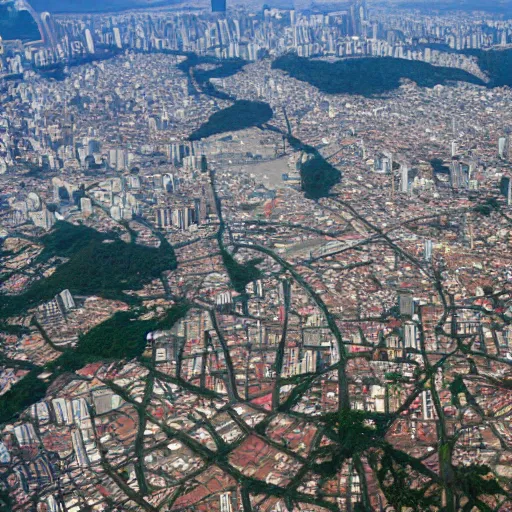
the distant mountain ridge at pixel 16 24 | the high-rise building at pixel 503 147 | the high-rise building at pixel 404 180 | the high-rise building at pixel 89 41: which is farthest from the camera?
the distant mountain ridge at pixel 16 24

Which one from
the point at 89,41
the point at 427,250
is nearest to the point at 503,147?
the point at 427,250

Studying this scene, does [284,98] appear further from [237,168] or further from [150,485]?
[150,485]

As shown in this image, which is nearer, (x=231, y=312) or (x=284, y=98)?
(x=231, y=312)

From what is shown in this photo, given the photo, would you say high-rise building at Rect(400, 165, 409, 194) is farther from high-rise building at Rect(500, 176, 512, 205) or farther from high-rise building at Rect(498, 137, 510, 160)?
high-rise building at Rect(498, 137, 510, 160)

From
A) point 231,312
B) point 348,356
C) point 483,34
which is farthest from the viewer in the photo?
point 483,34

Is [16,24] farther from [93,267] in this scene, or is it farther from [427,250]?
[427,250]

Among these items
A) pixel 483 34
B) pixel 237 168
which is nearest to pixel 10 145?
pixel 237 168

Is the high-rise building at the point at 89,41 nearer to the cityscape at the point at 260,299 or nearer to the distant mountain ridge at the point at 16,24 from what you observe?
the distant mountain ridge at the point at 16,24

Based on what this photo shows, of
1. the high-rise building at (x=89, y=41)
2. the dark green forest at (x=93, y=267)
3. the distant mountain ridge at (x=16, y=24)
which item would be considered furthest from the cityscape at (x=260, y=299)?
the distant mountain ridge at (x=16, y=24)
